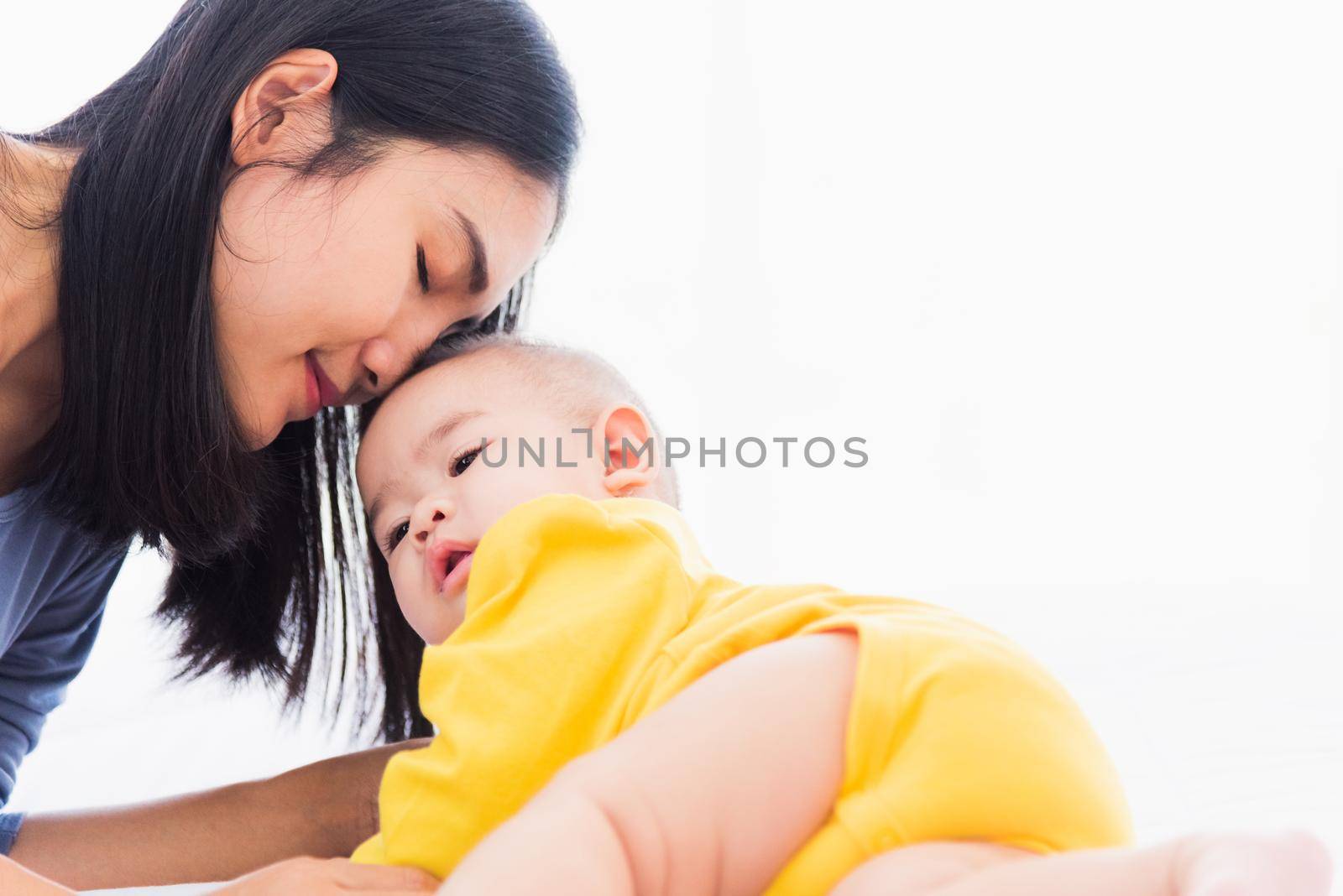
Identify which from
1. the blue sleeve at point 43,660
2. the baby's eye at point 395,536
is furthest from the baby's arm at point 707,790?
the blue sleeve at point 43,660

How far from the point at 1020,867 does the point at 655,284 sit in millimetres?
2082

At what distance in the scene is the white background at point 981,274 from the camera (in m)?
2.53

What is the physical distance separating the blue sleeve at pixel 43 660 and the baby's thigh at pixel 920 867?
1076 millimetres

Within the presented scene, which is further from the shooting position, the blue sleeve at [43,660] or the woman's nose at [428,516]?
the blue sleeve at [43,660]

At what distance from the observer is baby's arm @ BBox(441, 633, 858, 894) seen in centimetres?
73

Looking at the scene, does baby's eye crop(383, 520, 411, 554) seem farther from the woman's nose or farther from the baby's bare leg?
the baby's bare leg

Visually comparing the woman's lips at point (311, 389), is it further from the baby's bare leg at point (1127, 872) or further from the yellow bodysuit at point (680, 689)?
the baby's bare leg at point (1127, 872)

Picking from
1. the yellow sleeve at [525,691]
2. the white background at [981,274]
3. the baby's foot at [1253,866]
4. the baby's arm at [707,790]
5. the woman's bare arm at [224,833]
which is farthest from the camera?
the white background at [981,274]

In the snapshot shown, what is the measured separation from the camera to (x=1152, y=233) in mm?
2553

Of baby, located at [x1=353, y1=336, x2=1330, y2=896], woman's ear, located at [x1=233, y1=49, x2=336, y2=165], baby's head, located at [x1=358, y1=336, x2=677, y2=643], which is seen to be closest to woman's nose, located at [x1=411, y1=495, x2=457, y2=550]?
baby's head, located at [x1=358, y1=336, x2=677, y2=643]

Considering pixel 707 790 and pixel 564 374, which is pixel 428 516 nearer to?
pixel 564 374

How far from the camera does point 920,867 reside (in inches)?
28.8

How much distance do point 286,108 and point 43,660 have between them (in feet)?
2.66

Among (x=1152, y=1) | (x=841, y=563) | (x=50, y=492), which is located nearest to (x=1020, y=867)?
(x=50, y=492)
